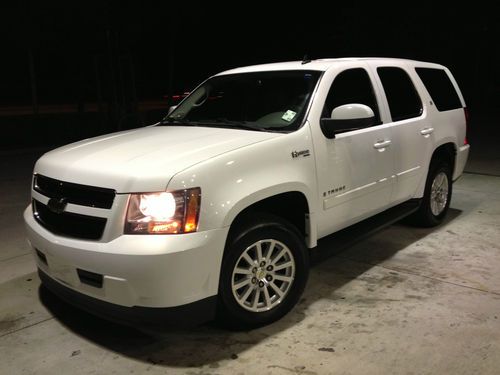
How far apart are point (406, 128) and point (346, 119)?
1.26 metres

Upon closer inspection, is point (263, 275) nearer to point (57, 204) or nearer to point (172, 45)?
point (57, 204)

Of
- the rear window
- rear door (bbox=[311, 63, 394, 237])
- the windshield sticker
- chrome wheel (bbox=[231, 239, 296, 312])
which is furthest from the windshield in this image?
the rear window

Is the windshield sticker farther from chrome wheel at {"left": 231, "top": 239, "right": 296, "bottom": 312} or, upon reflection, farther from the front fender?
chrome wheel at {"left": 231, "top": 239, "right": 296, "bottom": 312}

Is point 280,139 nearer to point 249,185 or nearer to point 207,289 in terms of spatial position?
point 249,185

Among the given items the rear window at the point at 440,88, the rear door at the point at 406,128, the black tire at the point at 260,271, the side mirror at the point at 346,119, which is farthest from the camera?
the rear window at the point at 440,88

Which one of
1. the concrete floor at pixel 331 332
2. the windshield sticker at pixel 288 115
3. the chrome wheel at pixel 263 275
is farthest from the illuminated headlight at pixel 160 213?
the windshield sticker at pixel 288 115

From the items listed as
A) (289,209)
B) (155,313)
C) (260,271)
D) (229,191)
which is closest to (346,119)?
(289,209)

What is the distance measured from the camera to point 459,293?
412 cm

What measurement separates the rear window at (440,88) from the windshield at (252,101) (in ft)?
6.06

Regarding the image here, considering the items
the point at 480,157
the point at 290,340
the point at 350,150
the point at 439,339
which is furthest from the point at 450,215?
the point at 480,157

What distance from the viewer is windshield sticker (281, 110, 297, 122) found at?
3.93 metres

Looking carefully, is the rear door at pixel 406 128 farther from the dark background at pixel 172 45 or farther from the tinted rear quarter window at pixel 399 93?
the dark background at pixel 172 45

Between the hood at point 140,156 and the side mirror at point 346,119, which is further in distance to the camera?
the side mirror at point 346,119

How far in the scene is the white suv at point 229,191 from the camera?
3.05 metres
